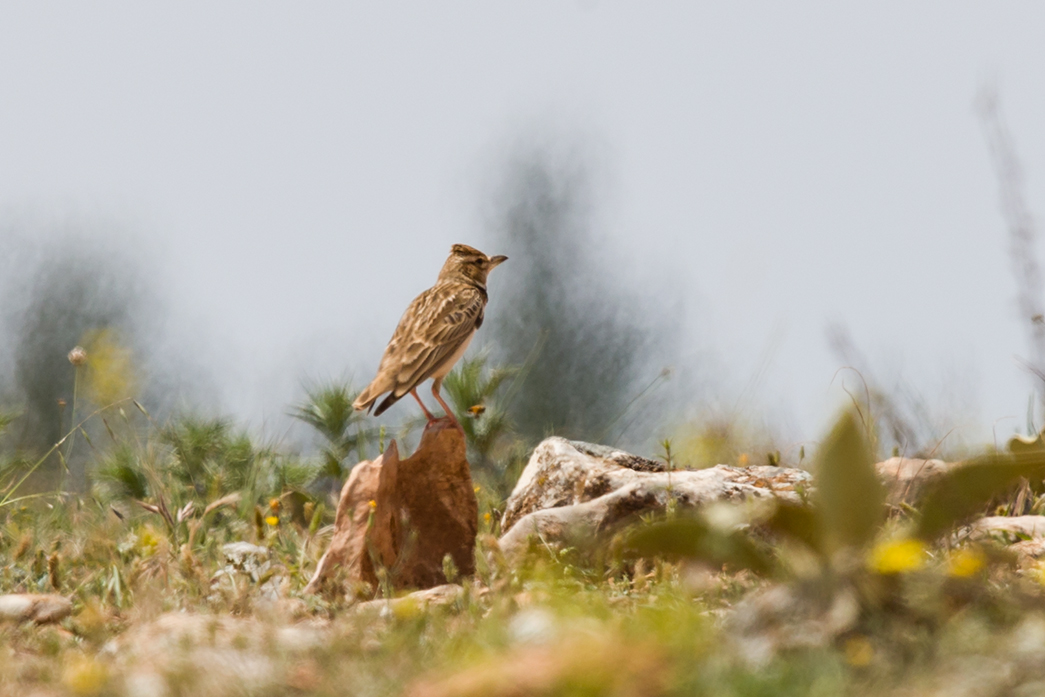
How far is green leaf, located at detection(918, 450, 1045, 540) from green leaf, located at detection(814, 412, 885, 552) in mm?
215

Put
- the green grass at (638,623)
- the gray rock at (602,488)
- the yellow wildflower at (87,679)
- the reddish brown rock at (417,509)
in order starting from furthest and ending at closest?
the gray rock at (602,488), the reddish brown rock at (417,509), the yellow wildflower at (87,679), the green grass at (638,623)

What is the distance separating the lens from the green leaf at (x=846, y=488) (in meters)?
2.50

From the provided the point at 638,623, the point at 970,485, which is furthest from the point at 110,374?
the point at 970,485

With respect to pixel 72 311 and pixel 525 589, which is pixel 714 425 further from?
pixel 72 311

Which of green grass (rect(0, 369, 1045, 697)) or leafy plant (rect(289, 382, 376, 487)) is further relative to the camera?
leafy plant (rect(289, 382, 376, 487))

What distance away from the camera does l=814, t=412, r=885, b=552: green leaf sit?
8.21ft

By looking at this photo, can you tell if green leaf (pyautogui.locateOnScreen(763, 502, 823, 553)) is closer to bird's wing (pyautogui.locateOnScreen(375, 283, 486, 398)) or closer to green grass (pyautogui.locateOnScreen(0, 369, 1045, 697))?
green grass (pyautogui.locateOnScreen(0, 369, 1045, 697))

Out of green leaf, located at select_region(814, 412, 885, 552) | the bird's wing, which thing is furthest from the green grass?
the bird's wing

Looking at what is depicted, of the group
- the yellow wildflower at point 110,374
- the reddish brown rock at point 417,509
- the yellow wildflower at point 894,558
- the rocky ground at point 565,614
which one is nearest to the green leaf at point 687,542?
the rocky ground at point 565,614

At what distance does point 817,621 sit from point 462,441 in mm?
2033

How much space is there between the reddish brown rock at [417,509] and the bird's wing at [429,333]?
0.40 meters

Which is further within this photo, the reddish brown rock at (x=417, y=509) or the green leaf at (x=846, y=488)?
the reddish brown rock at (x=417, y=509)

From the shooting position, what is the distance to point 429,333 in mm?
4555

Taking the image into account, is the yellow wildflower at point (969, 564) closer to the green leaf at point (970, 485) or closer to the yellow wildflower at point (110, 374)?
the green leaf at point (970, 485)
